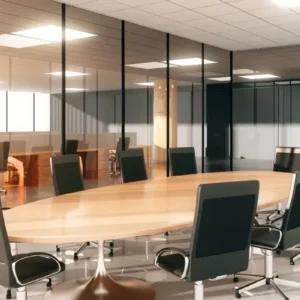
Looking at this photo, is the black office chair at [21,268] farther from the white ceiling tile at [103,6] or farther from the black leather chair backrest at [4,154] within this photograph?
the white ceiling tile at [103,6]

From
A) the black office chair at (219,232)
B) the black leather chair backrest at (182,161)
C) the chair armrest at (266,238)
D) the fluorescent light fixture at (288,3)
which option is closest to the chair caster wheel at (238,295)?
the chair armrest at (266,238)

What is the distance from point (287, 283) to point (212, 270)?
4.68 ft

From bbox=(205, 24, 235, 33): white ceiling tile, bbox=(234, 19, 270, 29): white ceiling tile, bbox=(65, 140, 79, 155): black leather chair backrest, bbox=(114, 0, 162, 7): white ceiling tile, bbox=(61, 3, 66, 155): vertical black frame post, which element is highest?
bbox=(205, 24, 235, 33): white ceiling tile

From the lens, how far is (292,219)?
3.31 meters

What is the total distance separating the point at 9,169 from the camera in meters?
6.21

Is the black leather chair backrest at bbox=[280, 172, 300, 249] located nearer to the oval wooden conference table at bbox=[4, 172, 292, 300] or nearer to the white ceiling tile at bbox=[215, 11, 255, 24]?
the oval wooden conference table at bbox=[4, 172, 292, 300]

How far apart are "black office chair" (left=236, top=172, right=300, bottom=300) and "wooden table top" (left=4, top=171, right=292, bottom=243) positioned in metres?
0.25

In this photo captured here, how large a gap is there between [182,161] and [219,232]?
340 cm

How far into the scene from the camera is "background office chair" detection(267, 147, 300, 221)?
20.6 ft

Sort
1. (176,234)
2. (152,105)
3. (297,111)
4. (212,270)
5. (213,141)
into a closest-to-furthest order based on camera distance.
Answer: (212,270) → (176,234) → (152,105) → (297,111) → (213,141)

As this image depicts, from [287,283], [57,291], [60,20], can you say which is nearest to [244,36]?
[60,20]

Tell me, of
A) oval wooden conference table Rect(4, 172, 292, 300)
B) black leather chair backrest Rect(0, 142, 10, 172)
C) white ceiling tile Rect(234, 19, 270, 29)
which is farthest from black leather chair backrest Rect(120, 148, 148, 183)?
white ceiling tile Rect(234, 19, 270, 29)

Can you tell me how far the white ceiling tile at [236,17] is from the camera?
19.9 ft

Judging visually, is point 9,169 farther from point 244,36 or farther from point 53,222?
point 244,36
